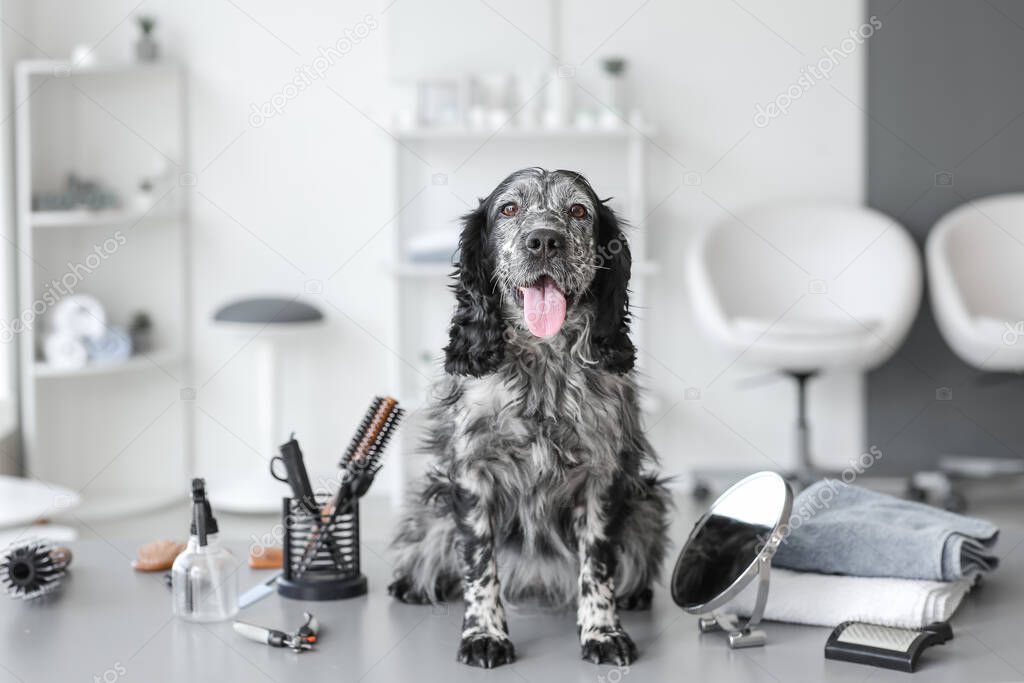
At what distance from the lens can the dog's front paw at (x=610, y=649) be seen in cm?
142

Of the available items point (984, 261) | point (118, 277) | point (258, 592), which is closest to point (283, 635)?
point (258, 592)

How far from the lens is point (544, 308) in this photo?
1.51 metres

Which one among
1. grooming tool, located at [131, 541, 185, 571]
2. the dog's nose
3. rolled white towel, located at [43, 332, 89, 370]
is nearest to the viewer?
the dog's nose

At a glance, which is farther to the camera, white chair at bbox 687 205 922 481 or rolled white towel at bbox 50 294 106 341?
rolled white towel at bbox 50 294 106 341

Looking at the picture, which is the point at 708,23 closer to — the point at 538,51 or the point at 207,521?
the point at 538,51

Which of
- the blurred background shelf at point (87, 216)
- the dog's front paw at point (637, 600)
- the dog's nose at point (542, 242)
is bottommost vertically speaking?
the dog's front paw at point (637, 600)

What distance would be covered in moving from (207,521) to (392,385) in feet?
10.2

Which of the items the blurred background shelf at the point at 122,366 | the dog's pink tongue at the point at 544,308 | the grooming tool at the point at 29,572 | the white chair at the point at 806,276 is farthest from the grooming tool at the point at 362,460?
the blurred background shelf at the point at 122,366

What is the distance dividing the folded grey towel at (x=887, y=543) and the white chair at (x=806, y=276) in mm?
2566

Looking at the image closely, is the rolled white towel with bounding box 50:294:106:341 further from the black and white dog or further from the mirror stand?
the mirror stand

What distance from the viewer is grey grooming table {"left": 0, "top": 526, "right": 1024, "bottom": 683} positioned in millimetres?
1366

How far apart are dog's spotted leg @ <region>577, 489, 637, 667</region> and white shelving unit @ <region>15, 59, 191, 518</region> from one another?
11.2ft

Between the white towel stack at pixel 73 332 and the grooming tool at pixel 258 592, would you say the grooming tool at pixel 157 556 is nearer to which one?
the grooming tool at pixel 258 592

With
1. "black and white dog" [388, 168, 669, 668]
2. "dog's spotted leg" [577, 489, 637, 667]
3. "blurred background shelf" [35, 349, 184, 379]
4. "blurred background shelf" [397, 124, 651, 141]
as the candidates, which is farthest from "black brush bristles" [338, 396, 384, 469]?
"blurred background shelf" [35, 349, 184, 379]
